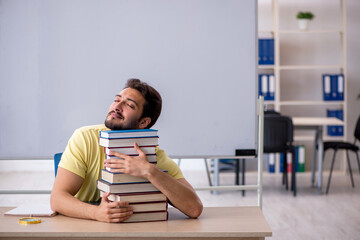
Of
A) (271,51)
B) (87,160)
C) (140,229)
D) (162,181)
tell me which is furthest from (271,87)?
(140,229)

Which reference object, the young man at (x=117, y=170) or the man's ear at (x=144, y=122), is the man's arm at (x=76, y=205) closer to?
the young man at (x=117, y=170)

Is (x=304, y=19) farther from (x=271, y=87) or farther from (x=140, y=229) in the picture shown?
(x=140, y=229)

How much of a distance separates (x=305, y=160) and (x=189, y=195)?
214 inches

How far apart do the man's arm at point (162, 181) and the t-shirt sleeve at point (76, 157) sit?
23cm

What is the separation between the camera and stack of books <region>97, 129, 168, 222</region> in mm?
1672

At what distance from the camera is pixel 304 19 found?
668 centimetres

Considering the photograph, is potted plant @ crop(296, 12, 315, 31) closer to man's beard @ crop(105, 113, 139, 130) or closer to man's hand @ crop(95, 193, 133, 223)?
man's beard @ crop(105, 113, 139, 130)

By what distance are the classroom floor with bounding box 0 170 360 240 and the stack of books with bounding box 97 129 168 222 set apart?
7.53 feet

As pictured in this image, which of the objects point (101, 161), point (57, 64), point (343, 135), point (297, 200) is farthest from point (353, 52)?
point (101, 161)

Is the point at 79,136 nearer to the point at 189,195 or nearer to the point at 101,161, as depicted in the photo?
the point at 101,161

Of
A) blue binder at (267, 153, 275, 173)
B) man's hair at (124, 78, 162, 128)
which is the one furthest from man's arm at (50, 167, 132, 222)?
blue binder at (267, 153, 275, 173)

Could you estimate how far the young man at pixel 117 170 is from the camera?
5.51 ft

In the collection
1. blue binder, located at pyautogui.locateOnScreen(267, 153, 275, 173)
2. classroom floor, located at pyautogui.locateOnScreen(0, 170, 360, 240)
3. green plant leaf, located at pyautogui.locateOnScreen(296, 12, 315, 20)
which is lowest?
classroom floor, located at pyautogui.locateOnScreen(0, 170, 360, 240)

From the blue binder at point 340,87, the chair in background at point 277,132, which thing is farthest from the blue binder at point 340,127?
the chair in background at point 277,132
